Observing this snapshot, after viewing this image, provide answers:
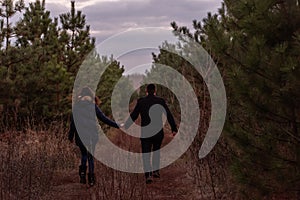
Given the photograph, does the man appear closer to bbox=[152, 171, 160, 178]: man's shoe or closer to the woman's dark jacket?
bbox=[152, 171, 160, 178]: man's shoe

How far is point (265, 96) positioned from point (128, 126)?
147 inches

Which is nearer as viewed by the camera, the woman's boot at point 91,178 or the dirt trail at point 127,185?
the dirt trail at point 127,185

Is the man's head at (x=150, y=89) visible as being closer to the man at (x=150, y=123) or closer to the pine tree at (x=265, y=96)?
the man at (x=150, y=123)

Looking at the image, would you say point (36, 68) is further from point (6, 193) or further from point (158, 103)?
point (6, 193)

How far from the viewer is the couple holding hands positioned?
7922mm

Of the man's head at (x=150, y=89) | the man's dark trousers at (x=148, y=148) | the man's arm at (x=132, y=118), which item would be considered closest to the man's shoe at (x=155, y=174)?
the man's dark trousers at (x=148, y=148)

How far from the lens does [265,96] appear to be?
519 centimetres

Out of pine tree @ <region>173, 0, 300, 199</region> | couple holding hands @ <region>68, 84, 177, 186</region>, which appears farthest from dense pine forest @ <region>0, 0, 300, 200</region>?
couple holding hands @ <region>68, 84, 177, 186</region>

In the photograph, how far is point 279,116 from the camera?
5289 mm

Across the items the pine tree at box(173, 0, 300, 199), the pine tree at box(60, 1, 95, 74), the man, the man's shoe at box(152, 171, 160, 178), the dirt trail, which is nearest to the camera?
the pine tree at box(173, 0, 300, 199)

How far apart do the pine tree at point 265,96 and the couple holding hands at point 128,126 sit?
9.91ft

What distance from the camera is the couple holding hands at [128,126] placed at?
312 inches

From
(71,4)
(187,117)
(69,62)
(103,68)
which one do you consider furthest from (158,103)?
(103,68)

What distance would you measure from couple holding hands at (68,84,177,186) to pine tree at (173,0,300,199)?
302cm
